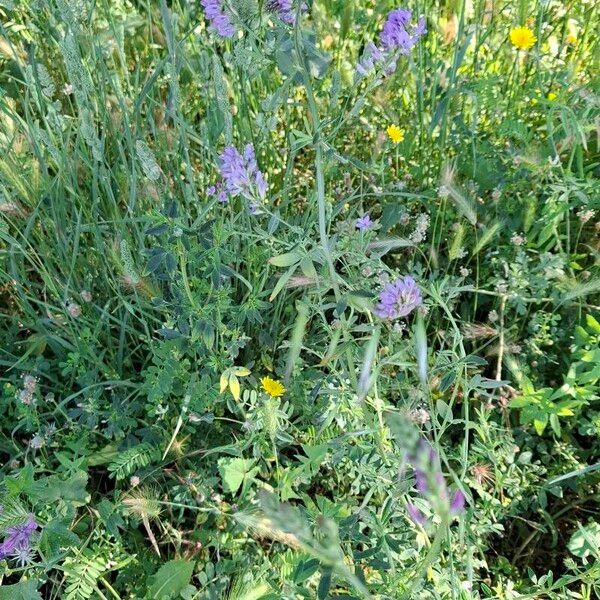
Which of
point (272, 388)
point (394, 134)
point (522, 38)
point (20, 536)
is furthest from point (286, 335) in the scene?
point (522, 38)

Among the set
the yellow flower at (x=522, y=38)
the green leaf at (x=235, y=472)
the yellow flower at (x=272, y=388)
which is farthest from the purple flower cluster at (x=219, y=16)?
the yellow flower at (x=522, y=38)

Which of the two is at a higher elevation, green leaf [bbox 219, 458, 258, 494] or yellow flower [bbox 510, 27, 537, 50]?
yellow flower [bbox 510, 27, 537, 50]

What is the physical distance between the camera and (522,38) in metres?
1.58

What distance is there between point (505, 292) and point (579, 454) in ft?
1.19

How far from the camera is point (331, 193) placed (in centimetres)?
153

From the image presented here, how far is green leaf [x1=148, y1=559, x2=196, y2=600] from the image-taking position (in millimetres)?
1129

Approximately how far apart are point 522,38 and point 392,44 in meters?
0.71

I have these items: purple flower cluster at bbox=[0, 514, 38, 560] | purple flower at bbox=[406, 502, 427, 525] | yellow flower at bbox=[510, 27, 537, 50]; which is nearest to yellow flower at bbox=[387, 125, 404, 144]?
yellow flower at bbox=[510, 27, 537, 50]

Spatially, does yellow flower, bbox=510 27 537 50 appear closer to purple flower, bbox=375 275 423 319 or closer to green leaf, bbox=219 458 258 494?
purple flower, bbox=375 275 423 319

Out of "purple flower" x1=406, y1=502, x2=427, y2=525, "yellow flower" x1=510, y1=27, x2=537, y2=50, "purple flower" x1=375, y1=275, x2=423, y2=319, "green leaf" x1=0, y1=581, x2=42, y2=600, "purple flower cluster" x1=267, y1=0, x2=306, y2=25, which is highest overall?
"purple flower cluster" x1=267, y1=0, x2=306, y2=25

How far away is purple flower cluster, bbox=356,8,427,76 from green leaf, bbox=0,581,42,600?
3.02ft

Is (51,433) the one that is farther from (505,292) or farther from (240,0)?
(505,292)

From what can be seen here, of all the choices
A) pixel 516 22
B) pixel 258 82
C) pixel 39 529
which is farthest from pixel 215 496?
pixel 516 22

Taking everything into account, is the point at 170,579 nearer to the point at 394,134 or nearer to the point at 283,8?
the point at 283,8
